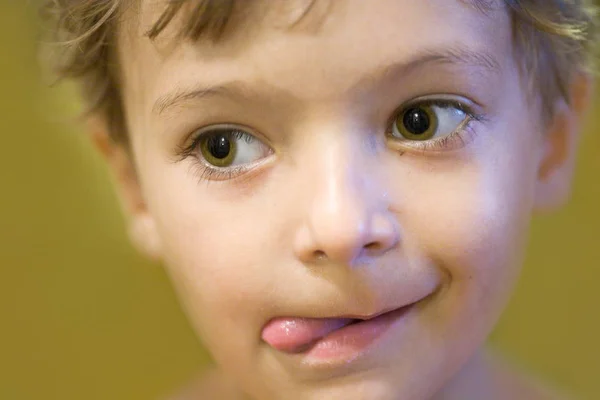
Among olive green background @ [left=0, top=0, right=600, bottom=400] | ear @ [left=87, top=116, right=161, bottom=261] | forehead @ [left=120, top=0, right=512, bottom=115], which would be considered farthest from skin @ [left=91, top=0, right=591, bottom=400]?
olive green background @ [left=0, top=0, right=600, bottom=400]

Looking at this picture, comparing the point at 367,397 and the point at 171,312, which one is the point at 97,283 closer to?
the point at 171,312

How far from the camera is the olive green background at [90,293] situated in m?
1.26

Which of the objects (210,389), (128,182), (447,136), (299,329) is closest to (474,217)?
(447,136)

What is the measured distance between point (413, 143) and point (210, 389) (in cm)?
52

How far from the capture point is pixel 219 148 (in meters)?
0.65

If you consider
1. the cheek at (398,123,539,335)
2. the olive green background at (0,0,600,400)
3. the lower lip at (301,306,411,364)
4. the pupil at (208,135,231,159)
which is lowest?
the lower lip at (301,306,411,364)

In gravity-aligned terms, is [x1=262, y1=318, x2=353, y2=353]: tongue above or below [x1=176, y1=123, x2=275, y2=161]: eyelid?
below

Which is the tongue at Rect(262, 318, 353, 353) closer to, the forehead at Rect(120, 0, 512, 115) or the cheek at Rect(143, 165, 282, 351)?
the cheek at Rect(143, 165, 282, 351)

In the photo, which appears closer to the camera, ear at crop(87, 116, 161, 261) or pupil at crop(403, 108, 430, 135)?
pupil at crop(403, 108, 430, 135)

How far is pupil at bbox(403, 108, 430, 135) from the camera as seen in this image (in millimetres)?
618

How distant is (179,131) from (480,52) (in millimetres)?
258

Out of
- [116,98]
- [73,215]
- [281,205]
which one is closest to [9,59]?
[73,215]

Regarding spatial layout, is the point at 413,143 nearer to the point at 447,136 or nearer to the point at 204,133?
the point at 447,136

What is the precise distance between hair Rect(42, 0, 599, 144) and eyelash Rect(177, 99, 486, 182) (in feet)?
0.26
